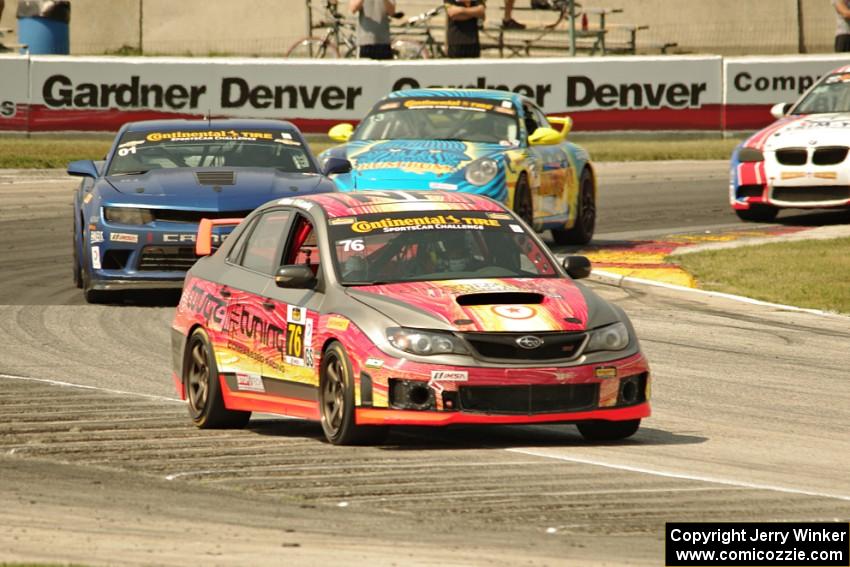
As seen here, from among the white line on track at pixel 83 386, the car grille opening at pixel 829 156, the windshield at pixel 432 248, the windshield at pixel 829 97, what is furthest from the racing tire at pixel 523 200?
the windshield at pixel 432 248

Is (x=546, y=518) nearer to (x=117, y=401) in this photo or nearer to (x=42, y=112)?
(x=117, y=401)

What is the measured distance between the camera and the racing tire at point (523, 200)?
61.1 ft

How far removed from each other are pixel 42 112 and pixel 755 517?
22.7 m

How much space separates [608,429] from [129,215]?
6.92 metres

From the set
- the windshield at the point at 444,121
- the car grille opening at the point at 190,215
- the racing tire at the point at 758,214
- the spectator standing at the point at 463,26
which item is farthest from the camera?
the spectator standing at the point at 463,26

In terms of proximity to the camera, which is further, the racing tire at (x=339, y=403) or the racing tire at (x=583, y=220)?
the racing tire at (x=583, y=220)

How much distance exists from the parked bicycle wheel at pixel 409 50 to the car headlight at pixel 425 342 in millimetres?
25477

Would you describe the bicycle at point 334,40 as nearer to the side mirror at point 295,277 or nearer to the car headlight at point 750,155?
the car headlight at point 750,155

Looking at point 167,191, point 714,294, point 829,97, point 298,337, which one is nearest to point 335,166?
point 167,191

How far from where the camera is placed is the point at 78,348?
13.9m

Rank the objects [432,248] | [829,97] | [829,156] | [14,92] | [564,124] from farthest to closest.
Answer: [14,92]
[829,97]
[829,156]
[564,124]
[432,248]

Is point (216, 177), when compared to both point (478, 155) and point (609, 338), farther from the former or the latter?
point (609, 338)

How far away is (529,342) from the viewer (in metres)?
9.53

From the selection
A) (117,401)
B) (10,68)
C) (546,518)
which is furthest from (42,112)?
(546,518)
